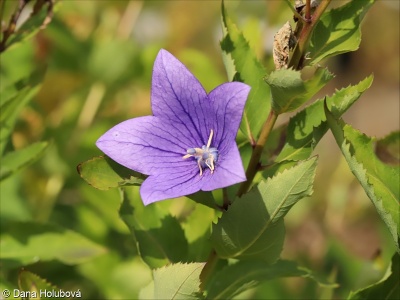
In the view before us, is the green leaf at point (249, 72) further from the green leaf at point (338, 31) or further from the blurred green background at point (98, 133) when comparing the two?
the blurred green background at point (98, 133)

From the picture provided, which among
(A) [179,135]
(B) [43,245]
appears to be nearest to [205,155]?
(A) [179,135]

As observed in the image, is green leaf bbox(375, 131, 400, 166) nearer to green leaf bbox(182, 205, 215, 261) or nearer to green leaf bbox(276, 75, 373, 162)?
green leaf bbox(276, 75, 373, 162)

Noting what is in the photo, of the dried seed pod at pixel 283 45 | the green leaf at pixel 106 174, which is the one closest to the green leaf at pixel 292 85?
the dried seed pod at pixel 283 45

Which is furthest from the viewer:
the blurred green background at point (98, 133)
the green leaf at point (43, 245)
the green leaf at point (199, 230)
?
the blurred green background at point (98, 133)

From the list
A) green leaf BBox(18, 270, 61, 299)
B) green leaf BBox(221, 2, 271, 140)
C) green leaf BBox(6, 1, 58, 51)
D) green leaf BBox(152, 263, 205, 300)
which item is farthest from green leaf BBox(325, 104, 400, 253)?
green leaf BBox(6, 1, 58, 51)

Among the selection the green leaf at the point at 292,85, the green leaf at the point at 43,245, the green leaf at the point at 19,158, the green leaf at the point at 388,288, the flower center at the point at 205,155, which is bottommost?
the green leaf at the point at 43,245

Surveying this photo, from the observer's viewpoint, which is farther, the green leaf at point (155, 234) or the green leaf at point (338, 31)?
the green leaf at point (155, 234)

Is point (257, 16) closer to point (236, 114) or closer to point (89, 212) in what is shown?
point (89, 212)
